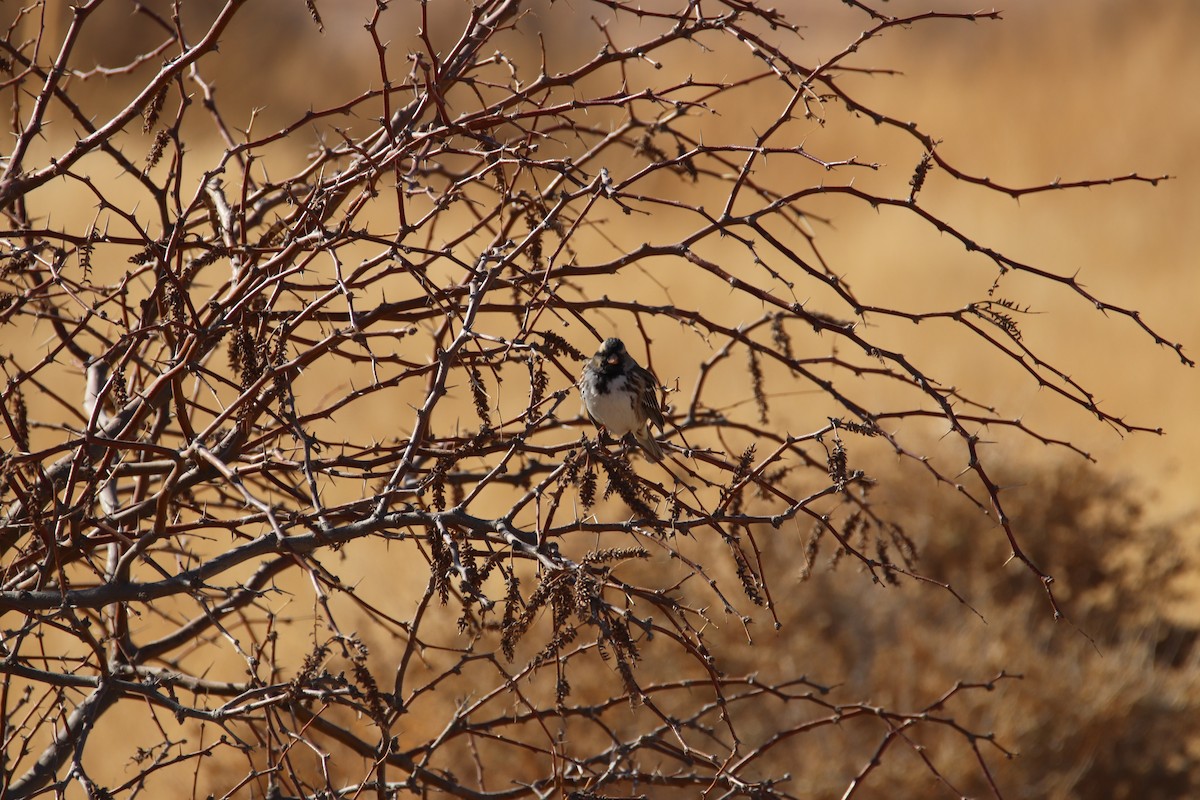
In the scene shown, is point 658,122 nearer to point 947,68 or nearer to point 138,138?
point 138,138

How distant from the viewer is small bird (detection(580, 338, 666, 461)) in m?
3.57

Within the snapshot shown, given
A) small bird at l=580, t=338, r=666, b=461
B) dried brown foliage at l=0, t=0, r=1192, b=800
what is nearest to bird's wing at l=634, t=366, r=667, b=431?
small bird at l=580, t=338, r=666, b=461

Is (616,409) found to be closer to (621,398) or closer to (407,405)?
(621,398)

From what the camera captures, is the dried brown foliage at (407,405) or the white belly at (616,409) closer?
the dried brown foliage at (407,405)

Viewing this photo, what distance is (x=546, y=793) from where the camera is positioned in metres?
2.43

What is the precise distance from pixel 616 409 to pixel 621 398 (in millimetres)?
35

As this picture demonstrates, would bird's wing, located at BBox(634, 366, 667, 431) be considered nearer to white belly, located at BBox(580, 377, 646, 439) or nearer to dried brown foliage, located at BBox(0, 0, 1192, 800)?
white belly, located at BBox(580, 377, 646, 439)

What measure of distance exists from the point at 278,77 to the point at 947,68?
9691mm

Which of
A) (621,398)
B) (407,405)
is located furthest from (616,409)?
(407,405)

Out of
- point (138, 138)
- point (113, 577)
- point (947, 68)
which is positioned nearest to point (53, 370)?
point (138, 138)

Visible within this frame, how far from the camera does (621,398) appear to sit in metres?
3.57

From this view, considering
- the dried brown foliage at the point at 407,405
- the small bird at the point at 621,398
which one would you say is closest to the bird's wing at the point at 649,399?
the small bird at the point at 621,398

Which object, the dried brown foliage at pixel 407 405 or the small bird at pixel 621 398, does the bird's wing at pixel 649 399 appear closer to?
the small bird at pixel 621 398

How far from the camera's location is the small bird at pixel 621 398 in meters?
3.57
